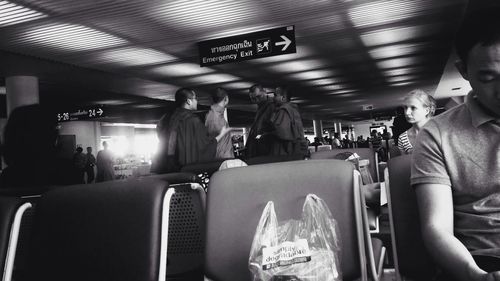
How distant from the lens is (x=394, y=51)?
945 centimetres

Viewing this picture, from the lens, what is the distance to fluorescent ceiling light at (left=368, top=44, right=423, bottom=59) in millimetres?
9016

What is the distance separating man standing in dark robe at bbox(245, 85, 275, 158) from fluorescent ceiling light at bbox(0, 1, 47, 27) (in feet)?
10.3

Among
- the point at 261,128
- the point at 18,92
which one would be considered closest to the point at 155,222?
the point at 261,128

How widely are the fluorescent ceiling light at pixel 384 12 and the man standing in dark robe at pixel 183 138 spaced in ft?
11.0

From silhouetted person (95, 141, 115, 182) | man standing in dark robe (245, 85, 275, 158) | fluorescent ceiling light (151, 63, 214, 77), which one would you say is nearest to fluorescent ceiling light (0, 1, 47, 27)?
man standing in dark robe (245, 85, 275, 158)

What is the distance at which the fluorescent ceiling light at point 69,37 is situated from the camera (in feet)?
19.9

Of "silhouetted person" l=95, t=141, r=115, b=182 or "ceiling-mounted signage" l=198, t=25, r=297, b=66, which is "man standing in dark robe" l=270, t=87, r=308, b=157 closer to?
"ceiling-mounted signage" l=198, t=25, r=297, b=66

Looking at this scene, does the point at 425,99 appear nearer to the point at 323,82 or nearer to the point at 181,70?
the point at 181,70

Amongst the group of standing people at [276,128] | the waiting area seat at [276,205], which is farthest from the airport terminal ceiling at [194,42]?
the waiting area seat at [276,205]

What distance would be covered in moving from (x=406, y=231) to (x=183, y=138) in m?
2.85

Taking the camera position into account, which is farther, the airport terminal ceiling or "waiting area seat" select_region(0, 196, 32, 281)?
the airport terminal ceiling

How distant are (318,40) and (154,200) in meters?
7.03

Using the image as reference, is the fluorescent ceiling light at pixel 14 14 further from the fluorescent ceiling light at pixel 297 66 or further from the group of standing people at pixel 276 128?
the fluorescent ceiling light at pixel 297 66

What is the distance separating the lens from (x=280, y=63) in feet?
32.3
